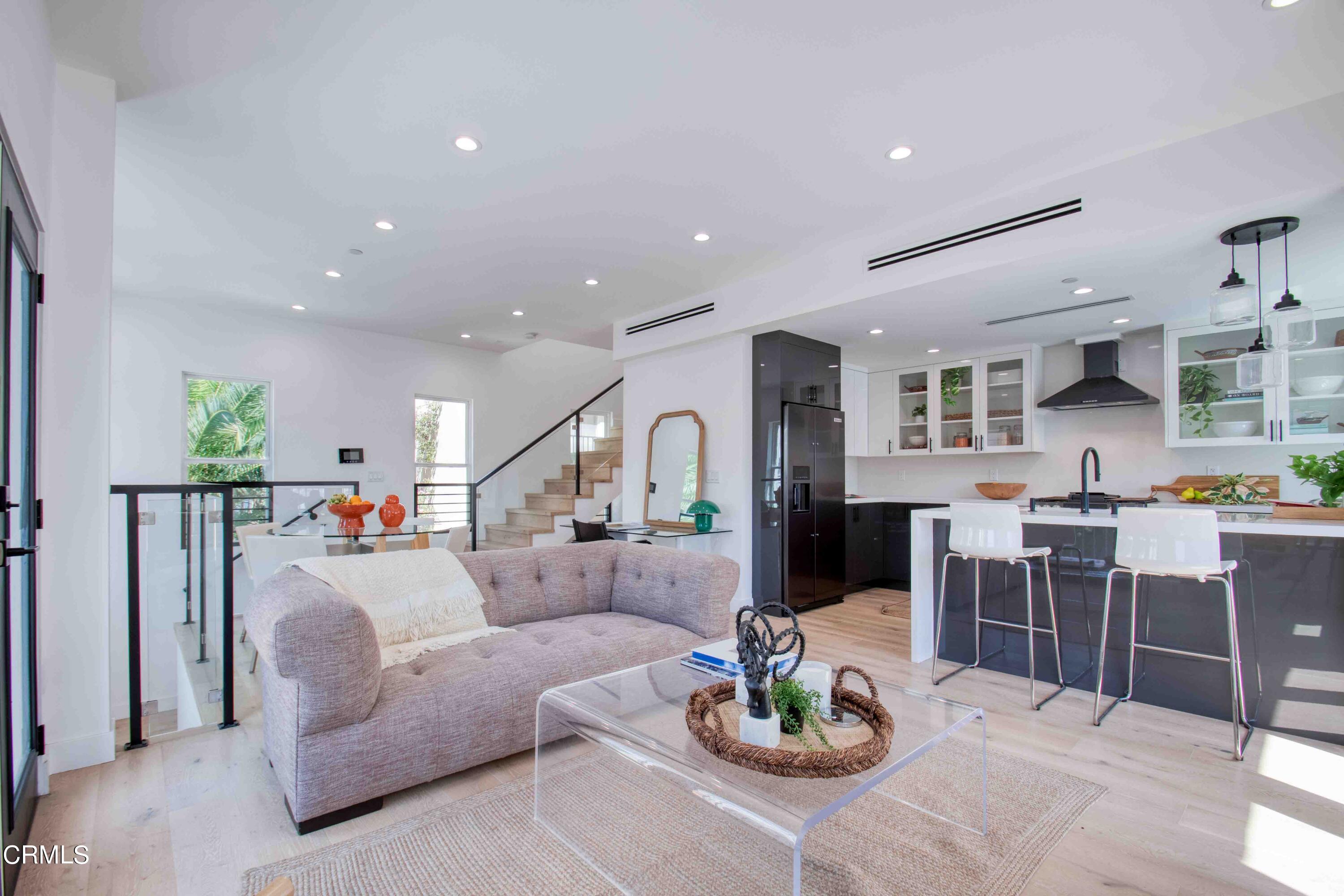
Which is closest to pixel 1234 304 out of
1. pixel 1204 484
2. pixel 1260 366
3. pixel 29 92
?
pixel 1260 366

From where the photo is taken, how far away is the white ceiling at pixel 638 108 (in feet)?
7.21

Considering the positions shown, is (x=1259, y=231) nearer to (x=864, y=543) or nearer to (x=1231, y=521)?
(x=1231, y=521)

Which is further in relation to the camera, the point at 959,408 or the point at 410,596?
the point at 959,408

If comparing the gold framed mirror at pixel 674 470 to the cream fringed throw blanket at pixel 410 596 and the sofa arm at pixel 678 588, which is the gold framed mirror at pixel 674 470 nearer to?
the sofa arm at pixel 678 588

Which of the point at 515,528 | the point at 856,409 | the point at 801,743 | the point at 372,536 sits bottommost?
the point at 515,528

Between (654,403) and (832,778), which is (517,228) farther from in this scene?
(832,778)

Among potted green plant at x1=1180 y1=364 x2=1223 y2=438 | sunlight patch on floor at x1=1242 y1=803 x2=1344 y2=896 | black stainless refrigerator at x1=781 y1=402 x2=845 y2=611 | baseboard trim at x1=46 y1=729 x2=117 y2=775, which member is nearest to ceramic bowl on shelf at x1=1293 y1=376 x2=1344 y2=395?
potted green plant at x1=1180 y1=364 x2=1223 y2=438

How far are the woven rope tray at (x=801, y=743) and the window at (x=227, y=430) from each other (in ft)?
19.5

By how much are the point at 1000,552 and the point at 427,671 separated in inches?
109

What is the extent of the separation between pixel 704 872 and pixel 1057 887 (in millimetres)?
952

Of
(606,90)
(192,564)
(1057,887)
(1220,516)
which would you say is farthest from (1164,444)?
(192,564)

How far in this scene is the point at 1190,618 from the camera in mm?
2953

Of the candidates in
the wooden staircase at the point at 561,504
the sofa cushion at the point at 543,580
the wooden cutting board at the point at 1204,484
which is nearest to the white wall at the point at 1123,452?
the wooden cutting board at the point at 1204,484

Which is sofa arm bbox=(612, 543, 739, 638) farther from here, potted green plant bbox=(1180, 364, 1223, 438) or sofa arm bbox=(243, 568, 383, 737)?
potted green plant bbox=(1180, 364, 1223, 438)
